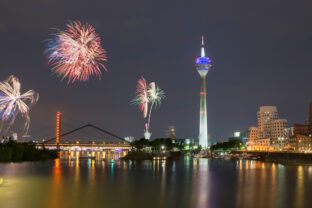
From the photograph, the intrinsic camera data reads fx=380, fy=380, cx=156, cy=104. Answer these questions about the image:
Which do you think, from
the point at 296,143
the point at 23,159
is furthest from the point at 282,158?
the point at 23,159

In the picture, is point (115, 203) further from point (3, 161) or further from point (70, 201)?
point (3, 161)

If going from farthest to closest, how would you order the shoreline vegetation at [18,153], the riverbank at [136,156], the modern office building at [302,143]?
the modern office building at [302,143] < the riverbank at [136,156] < the shoreline vegetation at [18,153]

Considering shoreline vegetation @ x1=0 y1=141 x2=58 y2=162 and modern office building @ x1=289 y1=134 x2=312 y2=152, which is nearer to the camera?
shoreline vegetation @ x1=0 y1=141 x2=58 y2=162

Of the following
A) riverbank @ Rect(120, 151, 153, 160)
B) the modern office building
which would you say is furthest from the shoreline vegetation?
the modern office building

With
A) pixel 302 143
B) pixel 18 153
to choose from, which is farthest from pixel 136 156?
pixel 302 143

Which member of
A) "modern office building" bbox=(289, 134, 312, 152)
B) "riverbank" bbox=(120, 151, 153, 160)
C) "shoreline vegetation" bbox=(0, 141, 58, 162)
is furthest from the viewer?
"modern office building" bbox=(289, 134, 312, 152)

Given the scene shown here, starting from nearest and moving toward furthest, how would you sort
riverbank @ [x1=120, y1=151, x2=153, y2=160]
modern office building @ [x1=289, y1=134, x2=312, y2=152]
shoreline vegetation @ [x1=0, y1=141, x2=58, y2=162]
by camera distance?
shoreline vegetation @ [x1=0, y1=141, x2=58, y2=162] → riverbank @ [x1=120, y1=151, x2=153, y2=160] → modern office building @ [x1=289, y1=134, x2=312, y2=152]

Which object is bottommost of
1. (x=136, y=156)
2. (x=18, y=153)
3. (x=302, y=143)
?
(x=136, y=156)

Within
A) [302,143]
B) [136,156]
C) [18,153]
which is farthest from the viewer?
[302,143]

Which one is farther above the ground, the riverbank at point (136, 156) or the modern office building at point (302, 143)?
Result: the modern office building at point (302, 143)

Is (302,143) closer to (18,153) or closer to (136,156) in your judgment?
(136,156)

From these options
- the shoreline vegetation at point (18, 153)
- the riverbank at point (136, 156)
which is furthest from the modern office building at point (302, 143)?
the shoreline vegetation at point (18, 153)

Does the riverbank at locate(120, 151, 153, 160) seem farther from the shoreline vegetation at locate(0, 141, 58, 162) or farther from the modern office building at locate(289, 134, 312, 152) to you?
the modern office building at locate(289, 134, 312, 152)

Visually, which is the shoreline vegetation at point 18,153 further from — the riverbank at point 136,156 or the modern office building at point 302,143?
the modern office building at point 302,143
